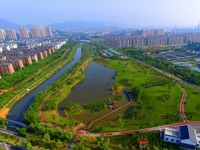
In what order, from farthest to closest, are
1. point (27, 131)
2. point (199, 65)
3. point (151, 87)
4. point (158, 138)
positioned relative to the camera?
point (199, 65), point (151, 87), point (27, 131), point (158, 138)

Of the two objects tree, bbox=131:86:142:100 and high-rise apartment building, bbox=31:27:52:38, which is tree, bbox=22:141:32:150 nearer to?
tree, bbox=131:86:142:100

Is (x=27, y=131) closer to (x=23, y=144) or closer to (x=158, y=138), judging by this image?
(x=23, y=144)

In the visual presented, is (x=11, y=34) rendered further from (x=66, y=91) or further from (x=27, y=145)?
(x=27, y=145)

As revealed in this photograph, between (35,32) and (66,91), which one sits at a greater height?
(35,32)

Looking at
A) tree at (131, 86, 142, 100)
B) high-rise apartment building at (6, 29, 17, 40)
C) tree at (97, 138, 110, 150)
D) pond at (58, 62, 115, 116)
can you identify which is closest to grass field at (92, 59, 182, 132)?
tree at (131, 86, 142, 100)

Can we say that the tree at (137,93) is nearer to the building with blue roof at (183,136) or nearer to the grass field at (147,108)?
the grass field at (147,108)

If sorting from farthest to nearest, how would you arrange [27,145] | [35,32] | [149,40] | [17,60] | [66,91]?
[35,32]
[149,40]
[17,60]
[66,91]
[27,145]

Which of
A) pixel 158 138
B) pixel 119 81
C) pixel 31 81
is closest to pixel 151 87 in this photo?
pixel 119 81

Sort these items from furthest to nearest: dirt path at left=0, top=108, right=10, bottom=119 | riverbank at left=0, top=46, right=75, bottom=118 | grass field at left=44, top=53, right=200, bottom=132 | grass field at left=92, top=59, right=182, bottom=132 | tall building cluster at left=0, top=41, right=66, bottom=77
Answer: tall building cluster at left=0, top=41, right=66, bottom=77 < riverbank at left=0, top=46, right=75, bottom=118 < dirt path at left=0, top=108, right=10, bottom=119 < grass field at left=44, top=53, right=200, bottom=132 < grass field at left=92, top=59, right=182, bottom=132

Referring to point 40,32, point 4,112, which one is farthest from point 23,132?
point 40,32
